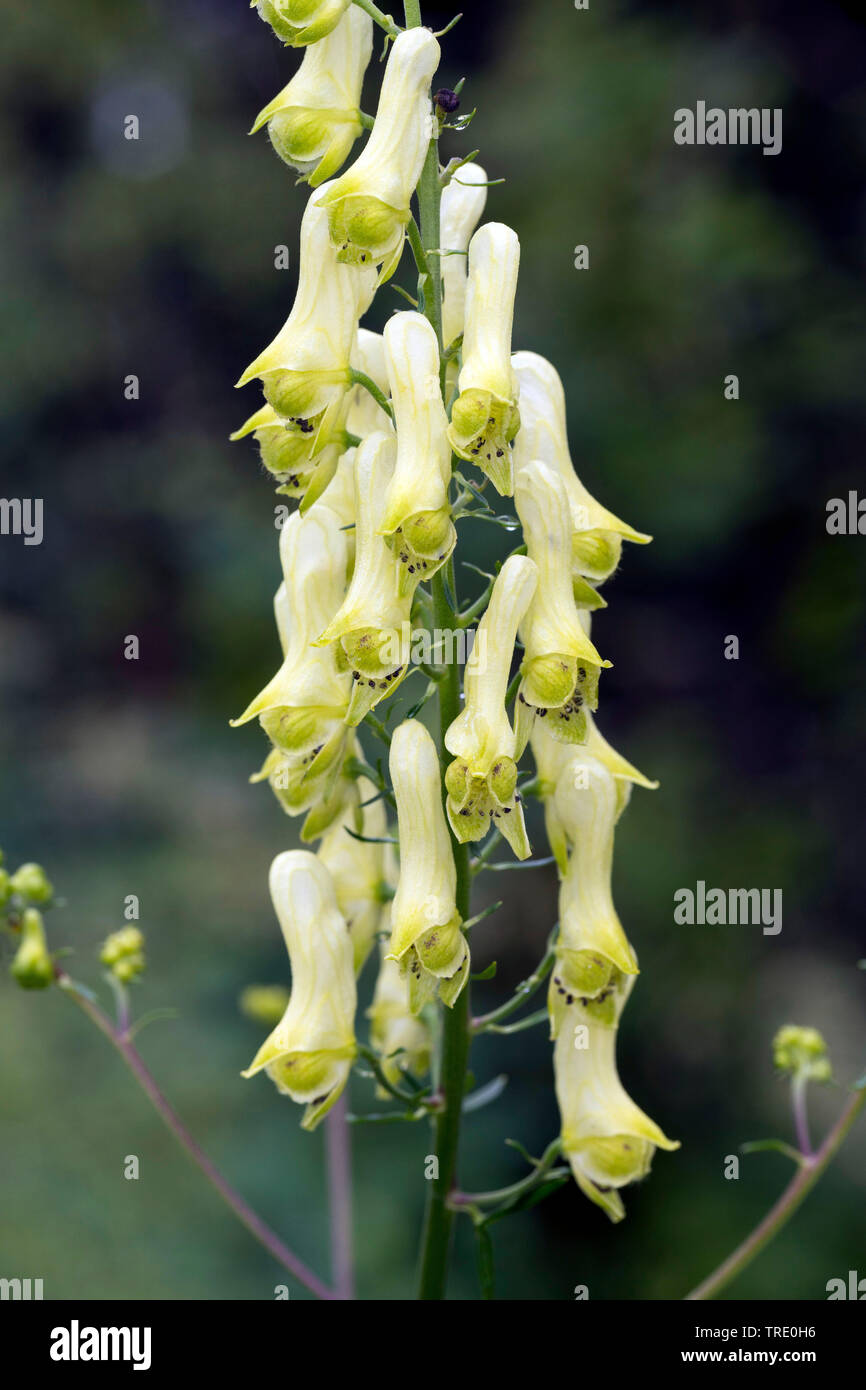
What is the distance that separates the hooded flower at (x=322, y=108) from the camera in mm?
1501

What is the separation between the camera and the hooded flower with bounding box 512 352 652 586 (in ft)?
5.28

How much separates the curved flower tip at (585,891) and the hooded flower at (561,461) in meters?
0.25

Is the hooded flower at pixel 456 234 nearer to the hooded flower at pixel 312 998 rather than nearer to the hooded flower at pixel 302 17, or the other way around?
the hooded flower at pixel 302 17

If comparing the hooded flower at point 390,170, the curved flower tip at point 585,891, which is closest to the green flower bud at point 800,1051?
the curved flower tip at point 585,891

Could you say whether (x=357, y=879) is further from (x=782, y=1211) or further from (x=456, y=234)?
(x=456, y=234)

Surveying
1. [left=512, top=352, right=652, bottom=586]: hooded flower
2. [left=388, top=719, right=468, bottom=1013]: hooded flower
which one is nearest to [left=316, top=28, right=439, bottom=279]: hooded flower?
[left=512, top=352, right=652, bottom=586]: hooded flower

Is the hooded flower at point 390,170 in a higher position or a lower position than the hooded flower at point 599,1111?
higher

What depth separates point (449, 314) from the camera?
166 centimetres

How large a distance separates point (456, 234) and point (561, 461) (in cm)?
35

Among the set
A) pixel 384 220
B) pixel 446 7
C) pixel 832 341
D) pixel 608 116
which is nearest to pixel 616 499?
pixel 832 341

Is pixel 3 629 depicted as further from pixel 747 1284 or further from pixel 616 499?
pixel 747 1284

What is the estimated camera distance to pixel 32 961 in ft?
6.08

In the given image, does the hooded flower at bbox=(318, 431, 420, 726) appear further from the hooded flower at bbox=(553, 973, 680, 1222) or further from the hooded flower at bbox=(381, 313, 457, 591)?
the hooded flower at bbox=(553, 973, 680, 1222)

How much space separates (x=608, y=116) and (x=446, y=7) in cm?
93
